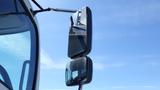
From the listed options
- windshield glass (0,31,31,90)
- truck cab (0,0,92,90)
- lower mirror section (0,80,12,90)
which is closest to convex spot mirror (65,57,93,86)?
truck cab (0,0,92,90)

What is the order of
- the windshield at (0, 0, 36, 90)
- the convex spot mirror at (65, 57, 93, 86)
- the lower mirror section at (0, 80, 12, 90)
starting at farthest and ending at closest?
the windshield at (0, 0, 36, 90) → the convex spot mirror at (65, 57, 93, 86) → the lower mirror section at (0, 80, 12, 90)

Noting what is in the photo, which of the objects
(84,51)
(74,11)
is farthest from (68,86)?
(74,11)

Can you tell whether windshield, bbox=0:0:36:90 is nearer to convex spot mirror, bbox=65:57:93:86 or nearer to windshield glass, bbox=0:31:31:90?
windshield glass, bbox=0:31:31:90

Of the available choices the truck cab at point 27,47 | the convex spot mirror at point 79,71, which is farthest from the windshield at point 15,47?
the convex spot mirror at point 79,71

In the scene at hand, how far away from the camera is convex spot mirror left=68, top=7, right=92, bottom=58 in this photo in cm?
468

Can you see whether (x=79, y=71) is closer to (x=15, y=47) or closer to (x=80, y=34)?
(x=80, y=34)

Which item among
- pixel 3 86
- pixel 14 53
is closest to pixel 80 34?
pixel 14 53

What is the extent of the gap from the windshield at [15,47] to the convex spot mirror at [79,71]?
444 mm

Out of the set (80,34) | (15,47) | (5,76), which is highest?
(80,34)

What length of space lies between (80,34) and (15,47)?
656 mm

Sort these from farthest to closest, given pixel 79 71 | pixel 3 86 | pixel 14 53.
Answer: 1. pixel 14 53
2. pixel 79 71
3. pixel 3 86

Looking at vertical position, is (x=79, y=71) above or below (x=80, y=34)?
below

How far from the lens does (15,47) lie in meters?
5.09

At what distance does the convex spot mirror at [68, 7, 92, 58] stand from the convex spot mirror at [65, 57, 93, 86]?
62 millimetres
